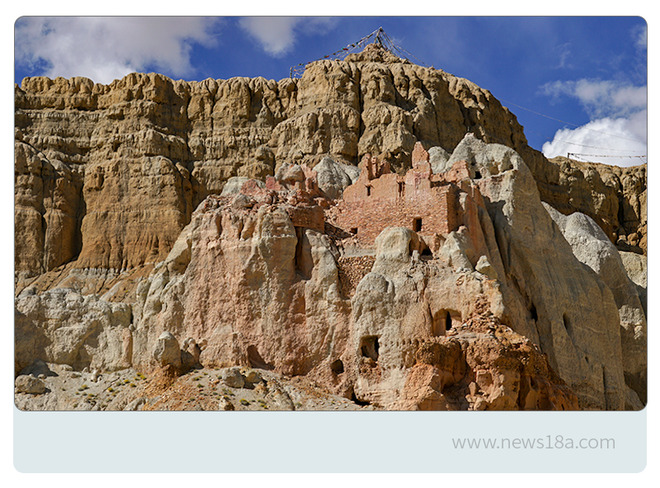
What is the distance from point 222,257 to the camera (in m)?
38.8

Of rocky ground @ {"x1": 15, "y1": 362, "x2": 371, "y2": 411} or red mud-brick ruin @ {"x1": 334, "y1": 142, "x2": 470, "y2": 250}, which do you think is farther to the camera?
red mud-brick ruin @ {"x1": 334, "y1": 142, "x2": 470, "y2": 250}

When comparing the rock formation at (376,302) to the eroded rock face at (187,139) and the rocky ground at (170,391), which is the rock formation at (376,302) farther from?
the eroded rock face at (187,139)

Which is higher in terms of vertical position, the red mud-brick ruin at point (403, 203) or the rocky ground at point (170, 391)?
the red mud-brick ruin at point (403, 203)

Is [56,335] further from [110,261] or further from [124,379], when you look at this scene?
[110,261]

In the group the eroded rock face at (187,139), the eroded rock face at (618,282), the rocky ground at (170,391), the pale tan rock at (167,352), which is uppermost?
the eroded rock face at (187,139)

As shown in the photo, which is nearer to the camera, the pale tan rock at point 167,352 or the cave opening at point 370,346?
the cave opening at point 370,346

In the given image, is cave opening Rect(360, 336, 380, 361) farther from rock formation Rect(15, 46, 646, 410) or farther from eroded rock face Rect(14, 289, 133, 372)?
eroded rock face Rect(14, 289, 133, 372)

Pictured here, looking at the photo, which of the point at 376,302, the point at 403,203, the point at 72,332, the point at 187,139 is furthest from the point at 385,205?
the point at 187,139

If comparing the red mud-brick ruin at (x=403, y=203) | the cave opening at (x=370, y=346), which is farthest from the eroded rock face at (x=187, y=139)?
the cave opening at (x=370, y=346)

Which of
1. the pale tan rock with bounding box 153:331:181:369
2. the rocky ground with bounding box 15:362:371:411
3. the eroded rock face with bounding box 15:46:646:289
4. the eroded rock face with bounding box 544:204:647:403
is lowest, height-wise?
the rocky ground with bounding box 15:362:371:411

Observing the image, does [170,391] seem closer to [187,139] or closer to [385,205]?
[385,205]

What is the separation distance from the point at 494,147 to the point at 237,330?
14465 mm

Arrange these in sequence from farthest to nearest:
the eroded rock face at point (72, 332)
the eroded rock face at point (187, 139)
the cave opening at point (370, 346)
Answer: the eroded rock face at point (187, 139) < the eroded rock face at point (72, 332) < the cave opening at point (370, 346)

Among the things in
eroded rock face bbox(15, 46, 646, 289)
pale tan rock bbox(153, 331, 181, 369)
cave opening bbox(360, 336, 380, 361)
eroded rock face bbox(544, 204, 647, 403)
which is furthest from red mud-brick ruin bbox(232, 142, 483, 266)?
eroded rock face bbox(15, 46, 646, 289)
